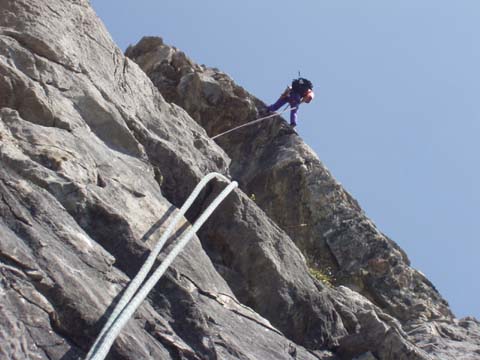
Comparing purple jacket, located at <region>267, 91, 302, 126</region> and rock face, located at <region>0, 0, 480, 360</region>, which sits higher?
purple jacket, located at <region>267, 91, 302, 126</region>

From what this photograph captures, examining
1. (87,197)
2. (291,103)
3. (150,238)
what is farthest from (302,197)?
(87,197)

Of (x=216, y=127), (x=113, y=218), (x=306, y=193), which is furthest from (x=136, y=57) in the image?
(x=113, y=218)

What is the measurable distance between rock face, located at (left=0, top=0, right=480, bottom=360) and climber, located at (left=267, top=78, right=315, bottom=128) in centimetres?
298

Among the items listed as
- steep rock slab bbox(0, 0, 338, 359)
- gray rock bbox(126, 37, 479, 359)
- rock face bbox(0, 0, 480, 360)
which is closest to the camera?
steep rock slab bbox(0, 0, 338, 359)

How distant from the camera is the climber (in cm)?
2077

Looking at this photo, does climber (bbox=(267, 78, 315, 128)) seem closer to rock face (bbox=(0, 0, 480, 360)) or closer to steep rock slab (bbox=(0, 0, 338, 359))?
rock face (bbox=(0, 0, 480, 360))

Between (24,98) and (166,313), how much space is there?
346cm

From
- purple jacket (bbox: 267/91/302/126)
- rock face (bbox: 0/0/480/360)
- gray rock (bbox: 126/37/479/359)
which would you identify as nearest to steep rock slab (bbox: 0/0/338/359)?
rock face (bbox: 0/0/480/360)

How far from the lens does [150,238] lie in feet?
29.4

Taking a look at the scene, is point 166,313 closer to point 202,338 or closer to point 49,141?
point 202,338

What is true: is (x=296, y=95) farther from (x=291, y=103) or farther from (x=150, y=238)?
(x=150, y=238)

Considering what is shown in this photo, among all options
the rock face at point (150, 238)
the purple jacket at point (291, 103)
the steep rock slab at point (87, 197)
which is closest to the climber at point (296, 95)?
the purple jacket at point (291, 103)

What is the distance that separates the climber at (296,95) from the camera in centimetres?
2077

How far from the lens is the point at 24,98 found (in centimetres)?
985
